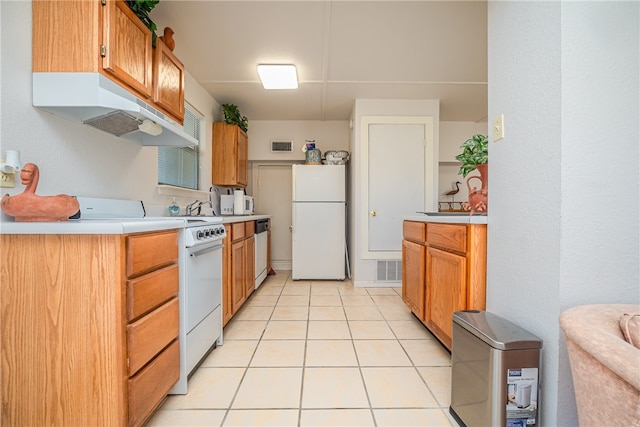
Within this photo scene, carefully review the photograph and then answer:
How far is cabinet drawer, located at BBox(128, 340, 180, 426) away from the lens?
105 cm

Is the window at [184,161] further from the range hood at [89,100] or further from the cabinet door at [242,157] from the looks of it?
the range hood at [89,100]

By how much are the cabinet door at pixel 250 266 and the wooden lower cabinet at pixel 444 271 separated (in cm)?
155

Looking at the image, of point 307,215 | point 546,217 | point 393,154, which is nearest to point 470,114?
point 393,154

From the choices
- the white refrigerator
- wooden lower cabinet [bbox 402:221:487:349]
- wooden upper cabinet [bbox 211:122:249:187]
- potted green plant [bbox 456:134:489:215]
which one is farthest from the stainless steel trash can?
wooden upper cabinet [bbox 211:122:249:187]

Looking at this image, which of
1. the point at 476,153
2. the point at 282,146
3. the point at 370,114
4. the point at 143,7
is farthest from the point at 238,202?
the point at 476,153

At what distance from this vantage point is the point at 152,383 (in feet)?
3.85

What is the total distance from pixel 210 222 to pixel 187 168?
4.94 ft

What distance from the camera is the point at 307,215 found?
3.85 m

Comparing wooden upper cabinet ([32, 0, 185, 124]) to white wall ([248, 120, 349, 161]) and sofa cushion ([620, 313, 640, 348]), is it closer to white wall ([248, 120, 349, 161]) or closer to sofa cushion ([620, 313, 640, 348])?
sofa cushion ([620, 313, 640, 348])

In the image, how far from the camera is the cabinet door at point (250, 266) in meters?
2.83

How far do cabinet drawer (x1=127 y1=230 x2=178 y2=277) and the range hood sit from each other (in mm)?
674

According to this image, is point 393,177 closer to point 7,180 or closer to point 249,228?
point 249,228

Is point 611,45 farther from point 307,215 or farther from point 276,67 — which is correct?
point 307,215

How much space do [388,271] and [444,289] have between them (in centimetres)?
182
